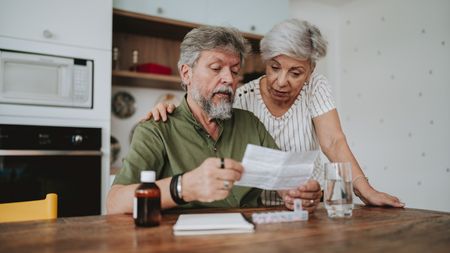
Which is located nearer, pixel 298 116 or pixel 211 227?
pixel 211 227

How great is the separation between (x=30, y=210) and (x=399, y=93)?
317cm

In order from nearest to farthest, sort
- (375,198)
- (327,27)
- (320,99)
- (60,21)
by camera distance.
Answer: (375,198) < (320,99) < (60,21) < (327,27)

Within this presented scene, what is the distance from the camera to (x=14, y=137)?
7.49 feet

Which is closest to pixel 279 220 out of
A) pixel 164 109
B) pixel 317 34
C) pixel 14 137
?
pixel 164 109

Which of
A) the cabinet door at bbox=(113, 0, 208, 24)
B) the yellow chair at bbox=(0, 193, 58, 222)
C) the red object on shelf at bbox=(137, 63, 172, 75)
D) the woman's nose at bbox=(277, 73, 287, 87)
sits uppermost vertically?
the cabinet door at bbox=(113, 0, 208, 24)

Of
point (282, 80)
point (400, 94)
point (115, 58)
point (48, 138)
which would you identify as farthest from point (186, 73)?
point (400, 94)

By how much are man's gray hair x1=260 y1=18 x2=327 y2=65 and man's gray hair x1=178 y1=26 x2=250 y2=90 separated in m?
0.21

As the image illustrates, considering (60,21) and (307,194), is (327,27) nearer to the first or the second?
(60,21)

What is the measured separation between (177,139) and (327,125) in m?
0.77

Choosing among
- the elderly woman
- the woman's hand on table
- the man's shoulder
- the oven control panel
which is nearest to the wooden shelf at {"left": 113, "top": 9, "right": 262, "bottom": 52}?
the oven control panel

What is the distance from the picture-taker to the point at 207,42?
151 centimetres

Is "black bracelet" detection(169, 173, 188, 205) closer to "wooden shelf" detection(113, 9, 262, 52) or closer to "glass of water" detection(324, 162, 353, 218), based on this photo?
"glass of water" detection(324, 162, 353, 218)

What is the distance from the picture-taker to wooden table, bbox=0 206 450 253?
2.49 ft

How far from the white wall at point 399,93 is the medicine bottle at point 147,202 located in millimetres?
2862
